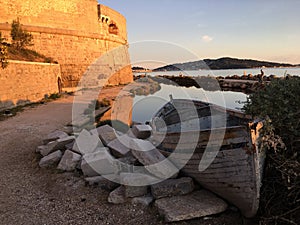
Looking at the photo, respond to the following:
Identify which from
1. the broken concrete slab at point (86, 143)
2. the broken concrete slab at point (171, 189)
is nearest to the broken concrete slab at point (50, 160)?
the broken concrete slab at point (86, 143)

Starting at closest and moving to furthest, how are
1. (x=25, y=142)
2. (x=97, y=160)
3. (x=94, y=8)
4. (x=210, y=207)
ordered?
(x=210, y=207), (x=97, y=160), (x=25, y=142), (x=94, y=8)

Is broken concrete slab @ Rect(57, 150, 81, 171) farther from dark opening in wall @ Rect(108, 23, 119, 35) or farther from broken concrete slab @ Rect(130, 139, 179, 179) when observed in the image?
dark opening in wall @ Rect(108, 23, 119, 35)

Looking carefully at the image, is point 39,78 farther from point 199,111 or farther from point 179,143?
point 179,143

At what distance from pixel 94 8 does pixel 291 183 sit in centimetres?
2215

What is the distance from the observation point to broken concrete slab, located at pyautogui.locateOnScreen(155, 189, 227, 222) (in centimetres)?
301

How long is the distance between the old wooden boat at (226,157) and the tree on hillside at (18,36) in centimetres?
1500

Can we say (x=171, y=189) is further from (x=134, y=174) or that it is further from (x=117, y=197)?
(x=117, y=197)

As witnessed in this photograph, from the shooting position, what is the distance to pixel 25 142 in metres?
6.17

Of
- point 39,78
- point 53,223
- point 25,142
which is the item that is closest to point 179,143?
point 53,223

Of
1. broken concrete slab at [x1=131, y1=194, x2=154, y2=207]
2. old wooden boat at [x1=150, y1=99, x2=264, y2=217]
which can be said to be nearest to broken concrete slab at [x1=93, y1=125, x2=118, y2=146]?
old wooden boat at [x1=150, y1=99, x2=264, y2=217]

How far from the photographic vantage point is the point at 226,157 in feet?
9.75

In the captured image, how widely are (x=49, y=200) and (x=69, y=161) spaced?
1.04m

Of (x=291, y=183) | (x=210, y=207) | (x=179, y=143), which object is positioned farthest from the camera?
(x=179, y=143)

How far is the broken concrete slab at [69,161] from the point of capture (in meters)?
4.61
